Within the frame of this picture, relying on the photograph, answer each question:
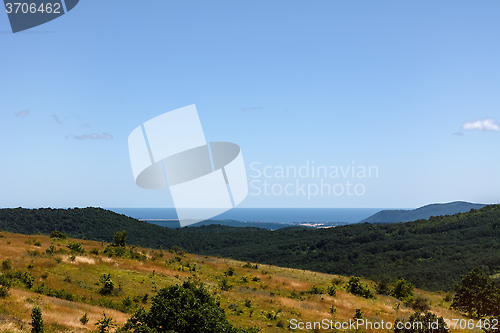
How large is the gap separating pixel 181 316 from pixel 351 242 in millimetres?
109281

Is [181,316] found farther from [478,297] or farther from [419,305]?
[478,297]

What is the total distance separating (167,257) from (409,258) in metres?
68.5

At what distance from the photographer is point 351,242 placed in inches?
4309

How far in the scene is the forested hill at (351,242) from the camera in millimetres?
72062

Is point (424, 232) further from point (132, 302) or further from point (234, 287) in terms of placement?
point (132, 302)

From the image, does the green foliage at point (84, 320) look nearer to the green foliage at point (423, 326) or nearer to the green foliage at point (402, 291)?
the green foliage at point (423, 326)

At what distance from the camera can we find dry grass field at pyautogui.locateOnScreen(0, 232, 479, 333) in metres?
14.4

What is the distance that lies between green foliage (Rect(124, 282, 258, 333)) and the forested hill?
6131cm

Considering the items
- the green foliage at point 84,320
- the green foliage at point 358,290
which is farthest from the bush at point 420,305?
the green foliage at point 84,320

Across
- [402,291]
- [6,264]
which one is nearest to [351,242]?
[402,291]

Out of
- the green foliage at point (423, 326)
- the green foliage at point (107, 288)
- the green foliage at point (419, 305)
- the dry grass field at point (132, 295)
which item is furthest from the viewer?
the green foliage at point (419, 305)

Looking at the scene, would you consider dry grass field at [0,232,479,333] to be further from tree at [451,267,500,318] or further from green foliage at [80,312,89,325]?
tree at [451,267,500,318]

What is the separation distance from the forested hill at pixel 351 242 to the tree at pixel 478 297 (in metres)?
35.9

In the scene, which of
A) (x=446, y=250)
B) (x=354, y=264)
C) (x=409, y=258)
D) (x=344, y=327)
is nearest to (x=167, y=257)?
(x=344, y=327)
